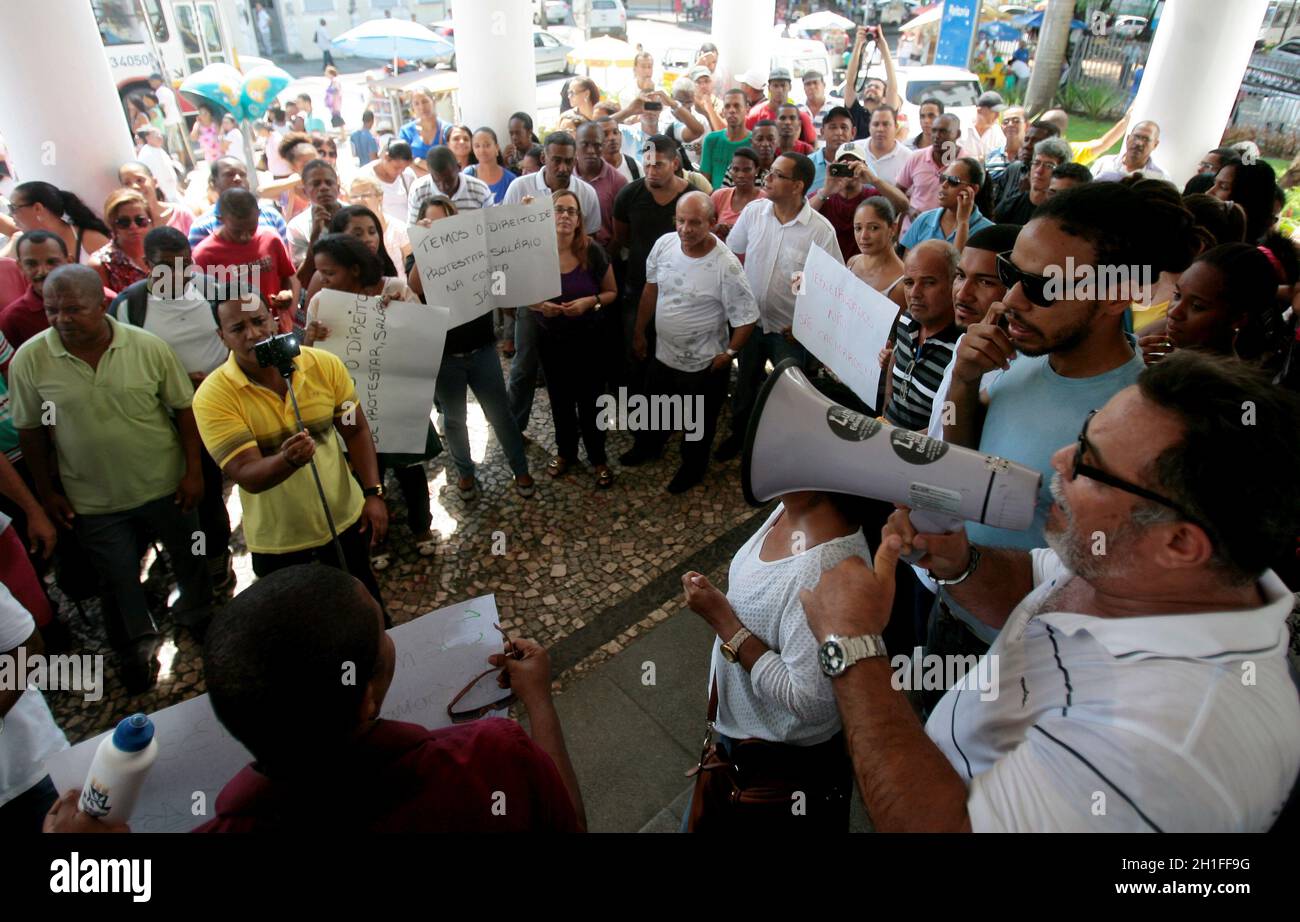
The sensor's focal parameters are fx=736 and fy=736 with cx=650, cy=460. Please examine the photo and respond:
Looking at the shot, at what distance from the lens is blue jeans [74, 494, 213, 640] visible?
11.1 feet

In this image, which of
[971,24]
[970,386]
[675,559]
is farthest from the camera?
[971,24]

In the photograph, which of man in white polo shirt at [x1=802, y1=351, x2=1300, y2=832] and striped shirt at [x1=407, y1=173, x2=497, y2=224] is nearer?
man in white polo shirt at [x1=802, y1=351, x2=1300, y2=832]

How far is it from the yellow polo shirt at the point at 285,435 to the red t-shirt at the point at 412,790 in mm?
1990

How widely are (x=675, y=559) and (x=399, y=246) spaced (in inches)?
130

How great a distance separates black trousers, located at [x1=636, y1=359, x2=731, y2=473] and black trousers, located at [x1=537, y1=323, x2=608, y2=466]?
400mm

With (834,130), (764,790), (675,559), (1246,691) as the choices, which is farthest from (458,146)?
(1246,691)

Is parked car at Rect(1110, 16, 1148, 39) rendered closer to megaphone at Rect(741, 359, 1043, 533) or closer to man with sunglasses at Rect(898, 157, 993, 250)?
man with sunglasses at Rect(898, 157, 993, 250)

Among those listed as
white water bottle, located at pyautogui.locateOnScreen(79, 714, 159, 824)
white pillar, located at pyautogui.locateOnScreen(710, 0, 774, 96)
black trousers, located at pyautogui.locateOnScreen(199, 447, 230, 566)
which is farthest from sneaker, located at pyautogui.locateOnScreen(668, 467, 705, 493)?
white pillar, located at pyautogui.locateOnScreen(710, 0, 774, 96)

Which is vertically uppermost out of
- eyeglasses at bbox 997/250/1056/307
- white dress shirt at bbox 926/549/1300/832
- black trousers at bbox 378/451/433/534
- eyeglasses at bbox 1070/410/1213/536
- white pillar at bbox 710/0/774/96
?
white pillar at bbox 710/0/774/96

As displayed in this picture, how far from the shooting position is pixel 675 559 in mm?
4430

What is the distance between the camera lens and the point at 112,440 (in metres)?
3.22

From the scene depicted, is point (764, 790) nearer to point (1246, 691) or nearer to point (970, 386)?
point (1246, 691)
